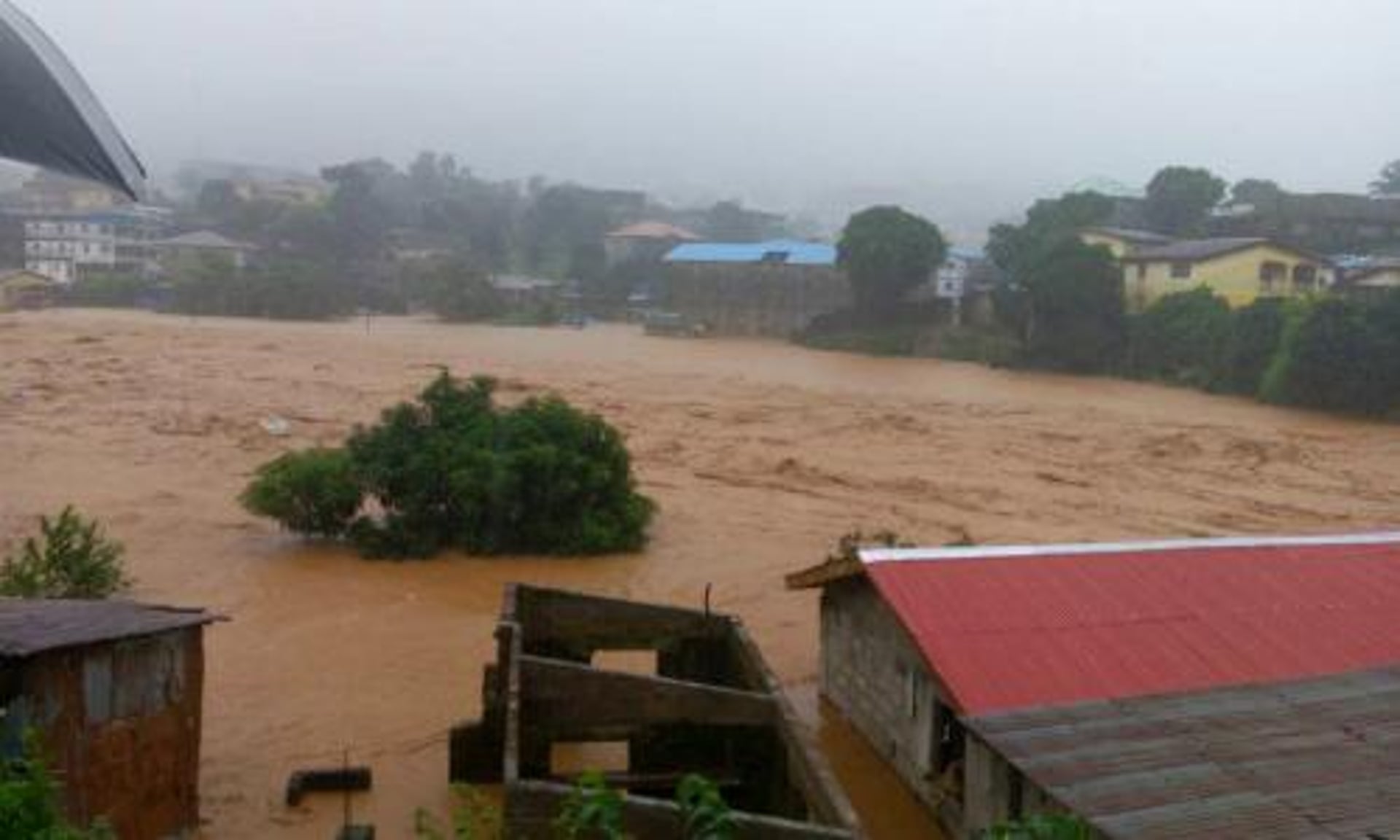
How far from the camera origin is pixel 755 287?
5350 cm

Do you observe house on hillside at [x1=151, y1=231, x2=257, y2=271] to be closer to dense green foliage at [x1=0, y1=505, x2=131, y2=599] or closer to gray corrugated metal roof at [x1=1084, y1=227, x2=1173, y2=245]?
gray corrugated metal roof at [x1=1084, y1=227, x2=1173, y2=245]

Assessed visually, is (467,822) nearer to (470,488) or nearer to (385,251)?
(470,488)

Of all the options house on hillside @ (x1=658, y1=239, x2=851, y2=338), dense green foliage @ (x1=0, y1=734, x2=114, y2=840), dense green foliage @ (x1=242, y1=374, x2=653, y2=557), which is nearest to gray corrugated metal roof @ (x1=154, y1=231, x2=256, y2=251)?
house on hillside @ (x1=658, y1=239, x2=851, y2=338)

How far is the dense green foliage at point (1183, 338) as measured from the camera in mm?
38125

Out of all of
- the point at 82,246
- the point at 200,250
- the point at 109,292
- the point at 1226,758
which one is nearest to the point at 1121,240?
the point at 200,250

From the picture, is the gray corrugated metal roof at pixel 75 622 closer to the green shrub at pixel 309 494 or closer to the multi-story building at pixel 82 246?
the green shrub at pixel 309 494

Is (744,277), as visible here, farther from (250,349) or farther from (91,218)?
(91,218)

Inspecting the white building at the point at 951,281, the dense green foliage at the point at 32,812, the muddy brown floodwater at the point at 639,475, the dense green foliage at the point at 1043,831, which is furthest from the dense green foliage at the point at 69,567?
the white building at the point at 951,281

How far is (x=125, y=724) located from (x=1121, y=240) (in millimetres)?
43585

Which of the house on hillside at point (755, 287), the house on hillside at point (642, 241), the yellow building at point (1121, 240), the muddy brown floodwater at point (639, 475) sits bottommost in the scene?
the muddy brown floodwater at point (639, 475)

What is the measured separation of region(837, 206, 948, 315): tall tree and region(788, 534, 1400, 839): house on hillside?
118 ft

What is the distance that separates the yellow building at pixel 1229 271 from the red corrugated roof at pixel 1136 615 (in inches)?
1313

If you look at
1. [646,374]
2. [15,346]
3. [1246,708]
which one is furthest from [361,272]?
[1246,708]

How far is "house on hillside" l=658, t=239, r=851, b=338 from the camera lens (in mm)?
51781
